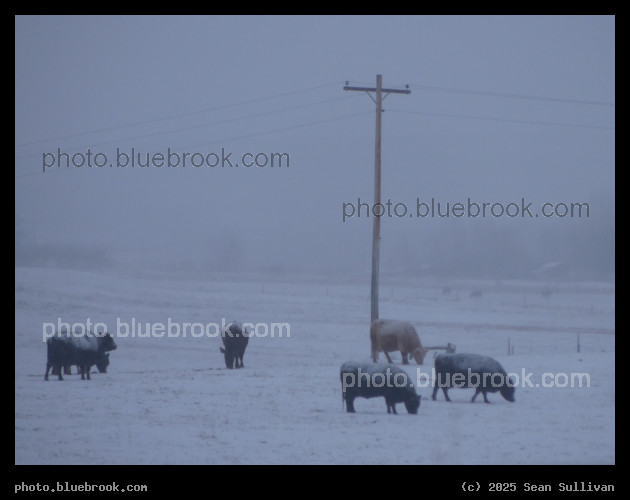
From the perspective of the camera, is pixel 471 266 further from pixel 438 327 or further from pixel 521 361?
pixel 521 361

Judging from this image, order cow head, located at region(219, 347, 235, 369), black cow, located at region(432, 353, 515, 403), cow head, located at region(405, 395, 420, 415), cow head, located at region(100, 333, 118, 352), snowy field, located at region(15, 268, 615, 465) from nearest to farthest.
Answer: snowy field, located at region(15, 268, 615, 465) → cow head, located at region(405, 395, 420, 415) → black cow, located at region(432, 353, 515, 403) → cow head, located at region(100, 333, 118, 352) → cow head, located at region(219, 347, 235, 369)

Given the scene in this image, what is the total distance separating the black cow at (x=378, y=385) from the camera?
17688mm

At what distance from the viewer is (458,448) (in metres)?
14.4

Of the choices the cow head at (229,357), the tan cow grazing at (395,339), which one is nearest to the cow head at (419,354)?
the tan cow grazing at (395,339)

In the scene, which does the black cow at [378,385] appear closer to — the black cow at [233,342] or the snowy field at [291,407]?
the snowy field at [291,407]

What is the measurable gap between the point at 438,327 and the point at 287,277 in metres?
42.4

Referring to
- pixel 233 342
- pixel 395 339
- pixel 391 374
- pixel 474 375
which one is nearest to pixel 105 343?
pixel 233 342

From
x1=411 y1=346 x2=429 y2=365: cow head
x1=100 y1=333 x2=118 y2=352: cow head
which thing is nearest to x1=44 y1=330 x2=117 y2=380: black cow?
x1=100 y1=333 x2=118 y2=352: cow head

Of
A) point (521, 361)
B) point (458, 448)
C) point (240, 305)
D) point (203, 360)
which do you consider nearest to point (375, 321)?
A: point (521, 361)

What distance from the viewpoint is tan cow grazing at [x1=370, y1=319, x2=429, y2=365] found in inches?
1098

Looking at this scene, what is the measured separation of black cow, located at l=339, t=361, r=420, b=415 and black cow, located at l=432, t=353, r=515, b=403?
169 cm

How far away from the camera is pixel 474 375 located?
19.2m

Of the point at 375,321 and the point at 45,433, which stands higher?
the point at 375,321

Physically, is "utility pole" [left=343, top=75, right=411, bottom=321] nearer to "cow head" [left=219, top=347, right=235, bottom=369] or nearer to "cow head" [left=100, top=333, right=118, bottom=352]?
"cow head" [left=219, top=347, right=235, bottom=369]
